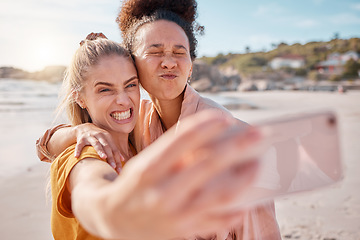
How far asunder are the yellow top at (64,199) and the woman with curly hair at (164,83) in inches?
Result: 5.2

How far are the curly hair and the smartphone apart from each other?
5.84 ft

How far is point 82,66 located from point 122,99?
0.35 metres

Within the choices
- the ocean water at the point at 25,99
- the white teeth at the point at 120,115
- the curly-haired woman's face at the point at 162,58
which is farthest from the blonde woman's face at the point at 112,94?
the ocean water at the point at 25,99

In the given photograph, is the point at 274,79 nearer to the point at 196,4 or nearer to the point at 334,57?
the point at 334,57

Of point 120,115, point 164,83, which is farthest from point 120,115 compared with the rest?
point 164,83

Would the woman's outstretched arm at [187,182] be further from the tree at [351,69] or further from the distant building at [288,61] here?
the distant building at [288,61]

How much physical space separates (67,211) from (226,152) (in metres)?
1.13

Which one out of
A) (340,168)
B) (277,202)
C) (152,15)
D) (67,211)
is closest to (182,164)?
(340,168)

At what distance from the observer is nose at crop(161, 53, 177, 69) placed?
2.24 m

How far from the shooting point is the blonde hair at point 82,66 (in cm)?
188

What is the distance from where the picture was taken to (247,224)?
192 centimetres

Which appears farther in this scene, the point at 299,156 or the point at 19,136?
the point at 19,136

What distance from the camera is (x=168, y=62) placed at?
2240 millimetres

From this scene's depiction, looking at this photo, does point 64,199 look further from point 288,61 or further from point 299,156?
point 288,61
